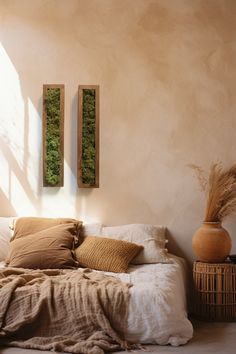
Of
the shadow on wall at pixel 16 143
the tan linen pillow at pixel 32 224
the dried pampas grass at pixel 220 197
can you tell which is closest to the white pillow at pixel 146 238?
the tan linen pillow at pixel 32 224

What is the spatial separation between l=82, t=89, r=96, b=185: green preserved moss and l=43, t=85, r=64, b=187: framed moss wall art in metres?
0.21

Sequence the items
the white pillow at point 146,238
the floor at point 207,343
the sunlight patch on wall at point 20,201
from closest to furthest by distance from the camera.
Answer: the floor at point 207,343, the white pillow at point 146,238, the sunlight patch on wall at point 20,201

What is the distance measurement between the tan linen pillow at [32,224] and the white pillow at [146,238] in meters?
0.35

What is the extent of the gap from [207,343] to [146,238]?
53.5 inches

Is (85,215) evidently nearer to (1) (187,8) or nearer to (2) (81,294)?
(2) (81,294)

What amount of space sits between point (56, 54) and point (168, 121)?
1.25 metres

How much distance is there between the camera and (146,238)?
4684 mm

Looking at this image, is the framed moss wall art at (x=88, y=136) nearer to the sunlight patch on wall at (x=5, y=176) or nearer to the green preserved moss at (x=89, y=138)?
the green preserved moss at (x=89, y=138)

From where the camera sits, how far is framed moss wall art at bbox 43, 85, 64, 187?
16.7ft

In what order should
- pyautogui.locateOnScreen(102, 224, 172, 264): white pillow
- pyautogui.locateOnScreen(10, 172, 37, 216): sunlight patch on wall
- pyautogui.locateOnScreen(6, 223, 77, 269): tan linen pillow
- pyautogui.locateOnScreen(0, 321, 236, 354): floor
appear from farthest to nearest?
pyautogui.locateOnScreen(10, 172, 37, 216): sunlight patch on wall, pyautogui.locateOnScreen(102, 224, 172, 264): white pillow, pyautogui.locateOnScreen(6, 223, 77, 269): tan linen pillow, pyautogui.locateOnScreen(0, 321, 236, 354): floor

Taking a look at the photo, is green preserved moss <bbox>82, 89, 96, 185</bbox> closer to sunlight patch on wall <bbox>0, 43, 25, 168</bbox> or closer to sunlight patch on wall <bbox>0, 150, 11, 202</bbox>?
sunlight patch on wall <bbox>0, 43, 25, 168</bbox>

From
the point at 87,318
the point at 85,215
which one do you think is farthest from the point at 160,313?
the point at 85,215

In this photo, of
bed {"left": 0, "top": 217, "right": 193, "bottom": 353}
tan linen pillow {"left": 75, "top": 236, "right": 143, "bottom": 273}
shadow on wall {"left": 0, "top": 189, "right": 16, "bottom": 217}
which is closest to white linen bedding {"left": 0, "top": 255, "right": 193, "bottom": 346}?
bed {"left": 0, "top": 217, "right": 193, "bottom": 353}

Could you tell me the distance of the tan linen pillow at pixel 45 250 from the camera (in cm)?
424
